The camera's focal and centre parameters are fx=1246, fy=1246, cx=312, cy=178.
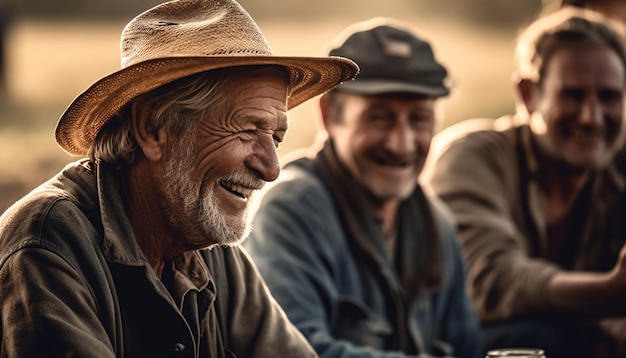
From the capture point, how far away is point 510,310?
5992 mm

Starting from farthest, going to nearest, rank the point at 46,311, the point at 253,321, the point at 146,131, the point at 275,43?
the point at 275,43 < the point at 253,321 < the point at 146,131 < the point at 46,311

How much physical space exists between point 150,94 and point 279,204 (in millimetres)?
1731

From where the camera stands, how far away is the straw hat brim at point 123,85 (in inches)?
131

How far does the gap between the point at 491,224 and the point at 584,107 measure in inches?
30.2

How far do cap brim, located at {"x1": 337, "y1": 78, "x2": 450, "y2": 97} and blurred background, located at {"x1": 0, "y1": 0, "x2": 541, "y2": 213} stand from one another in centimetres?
1044

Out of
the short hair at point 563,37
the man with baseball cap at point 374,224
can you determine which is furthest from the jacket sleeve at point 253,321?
the short hair at point 563,37

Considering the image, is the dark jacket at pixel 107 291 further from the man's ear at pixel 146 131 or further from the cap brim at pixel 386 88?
the cap brim at pixel 386 88

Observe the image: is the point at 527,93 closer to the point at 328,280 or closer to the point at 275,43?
the point at 328,280

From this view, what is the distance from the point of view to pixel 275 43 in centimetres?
2009

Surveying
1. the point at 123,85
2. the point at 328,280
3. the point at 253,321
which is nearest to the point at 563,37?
the point at 328,280

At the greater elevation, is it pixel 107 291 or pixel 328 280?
pixel 107 291

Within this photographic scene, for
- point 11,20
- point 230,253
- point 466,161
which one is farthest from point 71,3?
point 230,253

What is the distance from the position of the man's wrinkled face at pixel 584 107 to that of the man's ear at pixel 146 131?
3.24 meters

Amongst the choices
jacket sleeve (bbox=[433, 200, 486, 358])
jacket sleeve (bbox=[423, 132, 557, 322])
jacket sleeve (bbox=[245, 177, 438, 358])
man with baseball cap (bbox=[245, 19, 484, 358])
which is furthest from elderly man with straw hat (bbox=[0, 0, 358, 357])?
jacket sleeve (bbox=[423, 132, 557, 322])
